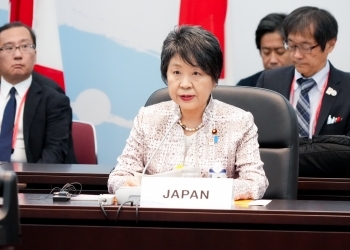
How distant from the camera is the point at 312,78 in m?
4.28

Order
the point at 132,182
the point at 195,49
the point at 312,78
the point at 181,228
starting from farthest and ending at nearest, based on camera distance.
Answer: the point at 312,78, the point at 195,49, the point at 132,182, the point at 181,228

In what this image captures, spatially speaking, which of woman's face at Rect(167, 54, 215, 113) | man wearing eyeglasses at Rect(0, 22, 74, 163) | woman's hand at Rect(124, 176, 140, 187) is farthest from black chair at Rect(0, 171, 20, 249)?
man wearing eyeglasses at Rect(0, 22, 74, 163)

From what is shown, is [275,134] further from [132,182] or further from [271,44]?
[271,44]

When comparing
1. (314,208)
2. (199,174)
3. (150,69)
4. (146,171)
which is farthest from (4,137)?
(314,208)

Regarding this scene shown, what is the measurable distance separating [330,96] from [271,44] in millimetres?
997

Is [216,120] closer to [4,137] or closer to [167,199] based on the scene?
[167,199]

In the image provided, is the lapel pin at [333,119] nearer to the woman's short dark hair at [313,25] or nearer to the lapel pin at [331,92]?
the lapel pin at [331,92]

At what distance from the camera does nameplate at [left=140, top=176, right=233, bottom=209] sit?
7.95 feet

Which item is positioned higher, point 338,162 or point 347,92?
point 347,92

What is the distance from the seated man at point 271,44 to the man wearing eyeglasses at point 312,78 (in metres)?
0.63

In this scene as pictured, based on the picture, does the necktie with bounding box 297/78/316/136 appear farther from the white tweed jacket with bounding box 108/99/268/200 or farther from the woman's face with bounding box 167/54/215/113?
the woman's face with bounding box 167/54/215/113

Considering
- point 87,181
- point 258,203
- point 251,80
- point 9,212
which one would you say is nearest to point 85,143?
point 251,80

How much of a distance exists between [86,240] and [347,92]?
214 cm

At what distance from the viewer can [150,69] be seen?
5391 mm
